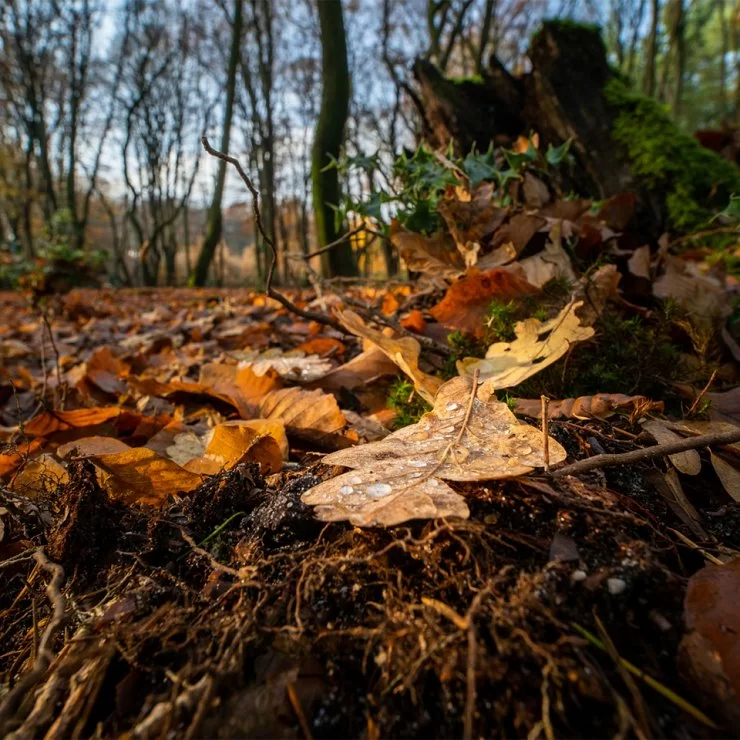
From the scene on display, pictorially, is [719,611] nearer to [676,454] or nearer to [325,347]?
[676,454]

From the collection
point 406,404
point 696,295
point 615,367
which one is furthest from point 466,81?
point 406,404

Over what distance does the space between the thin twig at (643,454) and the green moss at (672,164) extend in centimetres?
297

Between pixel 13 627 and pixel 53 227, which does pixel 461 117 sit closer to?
pixel 13 627

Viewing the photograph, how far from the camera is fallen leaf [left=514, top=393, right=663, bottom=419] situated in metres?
1.02

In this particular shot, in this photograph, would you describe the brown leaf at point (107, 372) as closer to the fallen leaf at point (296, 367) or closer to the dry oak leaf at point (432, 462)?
the fallen leaf at point (296, 367)

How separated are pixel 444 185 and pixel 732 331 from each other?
1.15 meters

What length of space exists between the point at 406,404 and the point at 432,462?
575 millimetres

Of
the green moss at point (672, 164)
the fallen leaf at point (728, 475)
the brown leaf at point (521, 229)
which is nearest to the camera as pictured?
the fallen leaf at point (728, 475)

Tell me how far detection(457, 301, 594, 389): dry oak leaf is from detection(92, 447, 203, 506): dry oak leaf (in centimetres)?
71

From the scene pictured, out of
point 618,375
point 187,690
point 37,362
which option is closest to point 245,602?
point 187,690

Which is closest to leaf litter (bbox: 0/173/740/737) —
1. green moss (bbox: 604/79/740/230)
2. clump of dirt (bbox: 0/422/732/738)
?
clump of dirt (bbox: 0/422/732/738)

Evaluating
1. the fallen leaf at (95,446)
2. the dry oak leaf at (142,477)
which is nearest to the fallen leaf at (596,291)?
the dry oak leaf at (142,477)

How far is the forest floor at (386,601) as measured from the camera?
510mm

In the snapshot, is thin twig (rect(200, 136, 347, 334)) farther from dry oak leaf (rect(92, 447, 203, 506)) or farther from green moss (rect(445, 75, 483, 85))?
green moss (rect(445, 75, 483, 85))
